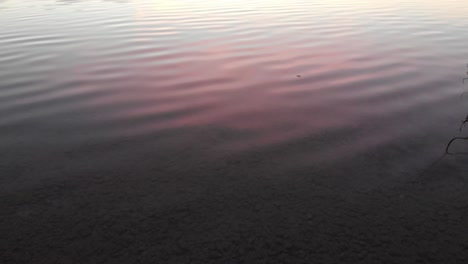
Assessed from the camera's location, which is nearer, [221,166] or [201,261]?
[201,261]

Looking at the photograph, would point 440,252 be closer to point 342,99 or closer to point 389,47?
point 342,99

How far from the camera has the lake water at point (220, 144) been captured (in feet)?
6.24

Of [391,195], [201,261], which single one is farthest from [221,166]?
[391,195]

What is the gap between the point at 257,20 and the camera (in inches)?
348

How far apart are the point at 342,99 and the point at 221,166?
1.75 meters

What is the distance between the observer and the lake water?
1.90 metres

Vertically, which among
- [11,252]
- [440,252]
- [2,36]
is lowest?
[440,252]

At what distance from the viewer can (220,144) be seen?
280 centimetres

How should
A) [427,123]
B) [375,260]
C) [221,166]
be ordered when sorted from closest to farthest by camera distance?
1. [375,260]
2. [221,166]
3. [427,123]

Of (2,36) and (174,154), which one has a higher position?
(2,36)

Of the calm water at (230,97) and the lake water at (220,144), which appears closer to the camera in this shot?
the lake water at (220,144)

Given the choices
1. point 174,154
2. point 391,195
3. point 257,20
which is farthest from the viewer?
point 257,20

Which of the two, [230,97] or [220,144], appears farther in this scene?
[230,97]

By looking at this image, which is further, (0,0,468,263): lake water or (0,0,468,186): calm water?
(0,0,468,186): calm water
